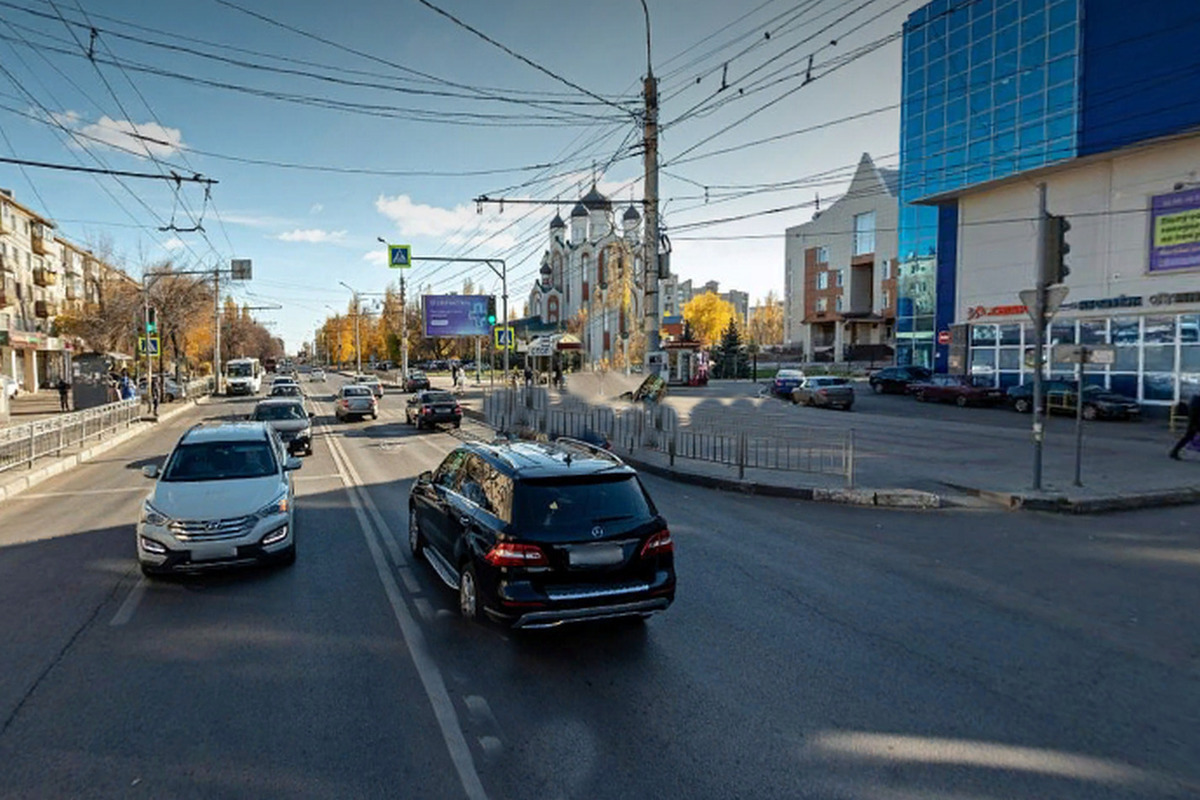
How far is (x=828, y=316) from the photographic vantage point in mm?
69375

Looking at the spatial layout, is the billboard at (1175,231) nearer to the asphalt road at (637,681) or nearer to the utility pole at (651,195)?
the utility pole at (651,195)

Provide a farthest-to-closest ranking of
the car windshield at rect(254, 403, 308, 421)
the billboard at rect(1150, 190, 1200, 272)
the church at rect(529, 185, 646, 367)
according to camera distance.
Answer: the church at rect(529, 185, 646, 367) < the billboard at rect(1150, 190, 1200, 272) < the car windshield at rect(254, 403, 308, 421)

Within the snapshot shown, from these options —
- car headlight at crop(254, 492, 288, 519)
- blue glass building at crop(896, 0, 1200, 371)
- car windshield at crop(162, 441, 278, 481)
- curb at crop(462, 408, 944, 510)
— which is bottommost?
curb at crop(462, 408, 944, 510)

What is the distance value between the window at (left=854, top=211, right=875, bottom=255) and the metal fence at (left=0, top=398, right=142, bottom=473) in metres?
62.7

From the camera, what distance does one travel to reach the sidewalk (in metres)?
11.4

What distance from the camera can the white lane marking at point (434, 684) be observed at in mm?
3775

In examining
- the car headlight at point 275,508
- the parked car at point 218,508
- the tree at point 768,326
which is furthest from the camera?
the tree at point 768,326

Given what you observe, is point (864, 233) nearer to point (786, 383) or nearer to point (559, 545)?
point (786, 383)

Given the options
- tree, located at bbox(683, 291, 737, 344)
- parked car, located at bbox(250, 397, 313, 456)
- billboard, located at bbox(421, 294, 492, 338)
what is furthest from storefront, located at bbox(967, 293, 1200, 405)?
tree, located at bbox(683, 291, 737, 344)

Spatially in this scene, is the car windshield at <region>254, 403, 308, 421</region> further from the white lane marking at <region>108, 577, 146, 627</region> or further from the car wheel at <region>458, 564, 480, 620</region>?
the car wheel at <region>458, 564, 480, 620</region>

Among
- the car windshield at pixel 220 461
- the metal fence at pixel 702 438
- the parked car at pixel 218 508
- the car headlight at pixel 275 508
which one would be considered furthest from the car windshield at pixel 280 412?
the car headlight at pixel 275 508

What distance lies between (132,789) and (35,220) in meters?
62.2

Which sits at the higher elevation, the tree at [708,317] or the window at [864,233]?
the window at [864,233]

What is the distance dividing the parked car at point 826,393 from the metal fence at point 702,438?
48.4 ft
